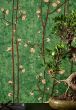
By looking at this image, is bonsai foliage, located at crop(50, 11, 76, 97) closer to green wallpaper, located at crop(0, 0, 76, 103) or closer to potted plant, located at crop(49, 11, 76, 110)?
potted plant, located at crop(49, 11, 76, 110)

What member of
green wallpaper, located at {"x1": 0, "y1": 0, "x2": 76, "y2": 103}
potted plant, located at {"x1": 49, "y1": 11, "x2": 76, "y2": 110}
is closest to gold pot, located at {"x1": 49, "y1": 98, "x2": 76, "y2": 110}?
potted plant, located at {"x1": 49, "y1": 11, "x2": 76, "y2": 110}

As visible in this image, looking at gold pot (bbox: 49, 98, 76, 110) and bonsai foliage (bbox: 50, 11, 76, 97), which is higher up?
bonsai foliage (bbox: 50, 11, 76, 97)

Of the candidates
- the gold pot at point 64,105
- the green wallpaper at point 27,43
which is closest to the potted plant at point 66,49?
the gold pot at point 64,105

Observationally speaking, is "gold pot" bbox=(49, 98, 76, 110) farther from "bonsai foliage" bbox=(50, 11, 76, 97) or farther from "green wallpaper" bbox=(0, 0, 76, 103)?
"green wallpaper" bbox=(0, 0, 76, 103)

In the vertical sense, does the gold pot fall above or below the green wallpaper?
below

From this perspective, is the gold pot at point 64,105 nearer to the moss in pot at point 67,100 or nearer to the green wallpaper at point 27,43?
the moss in pot at point 67,100

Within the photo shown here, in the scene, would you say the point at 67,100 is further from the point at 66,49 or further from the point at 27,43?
the point at 27,43

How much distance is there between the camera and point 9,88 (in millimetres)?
2369

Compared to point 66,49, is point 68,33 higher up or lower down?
higher up

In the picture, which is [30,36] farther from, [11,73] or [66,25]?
[66,25]

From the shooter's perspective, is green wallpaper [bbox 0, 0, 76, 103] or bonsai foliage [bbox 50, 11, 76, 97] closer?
bonsai foliage [bbox 50, 11, 76, 97]

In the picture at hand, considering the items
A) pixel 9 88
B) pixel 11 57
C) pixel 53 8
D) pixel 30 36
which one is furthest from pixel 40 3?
pixel 9 88

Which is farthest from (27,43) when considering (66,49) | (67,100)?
(67,100)

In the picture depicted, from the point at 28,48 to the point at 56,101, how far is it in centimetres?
59
